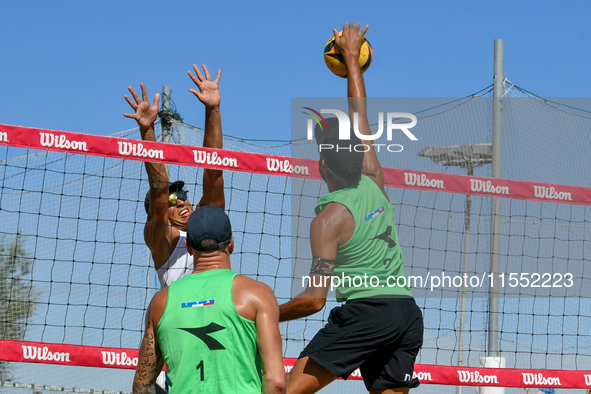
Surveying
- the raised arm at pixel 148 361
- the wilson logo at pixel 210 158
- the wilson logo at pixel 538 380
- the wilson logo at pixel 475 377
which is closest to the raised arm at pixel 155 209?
the wilson logo at pixel 210 158

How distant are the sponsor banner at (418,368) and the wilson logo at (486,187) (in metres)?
1.44

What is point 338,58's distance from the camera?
4301mm

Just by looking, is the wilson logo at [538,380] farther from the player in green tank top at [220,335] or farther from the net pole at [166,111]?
the net pole at [166,111]

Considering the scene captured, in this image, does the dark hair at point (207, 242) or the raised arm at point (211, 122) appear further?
the raised arm at point (211, 122)

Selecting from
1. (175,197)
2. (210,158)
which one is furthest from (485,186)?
(175,197)

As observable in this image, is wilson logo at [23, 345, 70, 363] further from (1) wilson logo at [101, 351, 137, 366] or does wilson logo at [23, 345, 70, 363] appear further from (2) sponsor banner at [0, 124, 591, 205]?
(2) sponsor banner at [0, 124, 591, 205]

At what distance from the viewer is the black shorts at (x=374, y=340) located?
11.0 feet

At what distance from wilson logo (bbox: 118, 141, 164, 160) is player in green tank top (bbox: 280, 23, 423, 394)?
1664 mm

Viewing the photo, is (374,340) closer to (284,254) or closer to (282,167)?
(282,167)

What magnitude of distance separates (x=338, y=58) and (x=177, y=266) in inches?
70.6

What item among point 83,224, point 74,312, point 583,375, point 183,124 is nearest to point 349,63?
point 583,375

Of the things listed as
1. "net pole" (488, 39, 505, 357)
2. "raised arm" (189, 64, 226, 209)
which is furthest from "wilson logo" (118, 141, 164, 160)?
"net pole" (488, 39, 505, 357)

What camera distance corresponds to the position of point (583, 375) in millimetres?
5133

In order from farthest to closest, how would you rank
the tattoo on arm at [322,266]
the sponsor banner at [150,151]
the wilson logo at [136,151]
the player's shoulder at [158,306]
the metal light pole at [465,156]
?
the metal light pole at [465,156] → the wilson logo at [136,151] → the sponsor banner at [150,151] → the tattoo on arm at [322,266] → the player's shoulder at [158,306]
